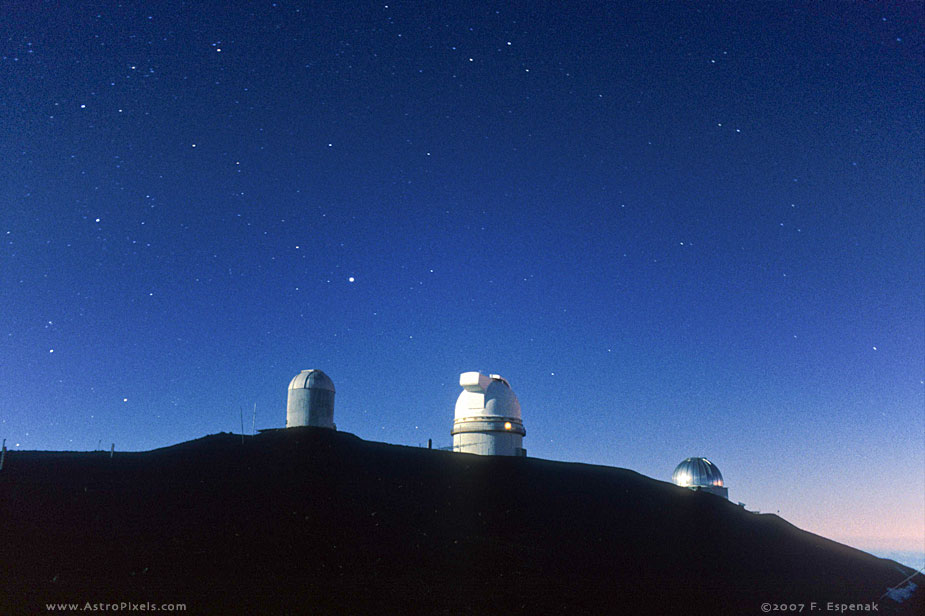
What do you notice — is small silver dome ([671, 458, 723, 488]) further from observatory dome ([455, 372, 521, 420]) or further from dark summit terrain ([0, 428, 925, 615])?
observatory dome ([455, 372, 521, 420])

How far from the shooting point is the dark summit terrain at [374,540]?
51.1 ft

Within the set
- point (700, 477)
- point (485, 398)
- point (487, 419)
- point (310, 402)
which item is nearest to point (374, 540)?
point (310, 402)

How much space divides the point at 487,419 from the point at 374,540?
50.7 feet

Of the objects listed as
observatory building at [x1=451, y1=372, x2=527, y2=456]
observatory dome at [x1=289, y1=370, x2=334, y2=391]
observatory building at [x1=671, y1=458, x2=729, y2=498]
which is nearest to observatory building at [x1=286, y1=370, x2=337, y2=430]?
observatory dome at [x1=289, y1=370, x2=334, y2=391]

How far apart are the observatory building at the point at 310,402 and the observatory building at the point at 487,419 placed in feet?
27.2

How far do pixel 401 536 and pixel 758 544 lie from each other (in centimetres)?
1822

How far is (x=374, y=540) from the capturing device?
20.2 m

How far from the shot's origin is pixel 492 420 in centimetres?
3503

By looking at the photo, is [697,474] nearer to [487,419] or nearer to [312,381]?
[487,419]

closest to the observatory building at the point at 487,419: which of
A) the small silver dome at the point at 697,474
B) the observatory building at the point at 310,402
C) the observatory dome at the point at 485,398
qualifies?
the observatory dome at the point at 485,398

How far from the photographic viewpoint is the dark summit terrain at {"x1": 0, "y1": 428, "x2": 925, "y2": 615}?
15.6 m

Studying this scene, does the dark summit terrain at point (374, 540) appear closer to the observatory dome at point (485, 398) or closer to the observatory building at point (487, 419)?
the observatory building at point (487, 419)

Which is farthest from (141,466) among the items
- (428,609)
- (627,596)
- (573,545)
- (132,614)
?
(627,596)

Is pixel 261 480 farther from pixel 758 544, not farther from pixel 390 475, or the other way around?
pixel 758 544
